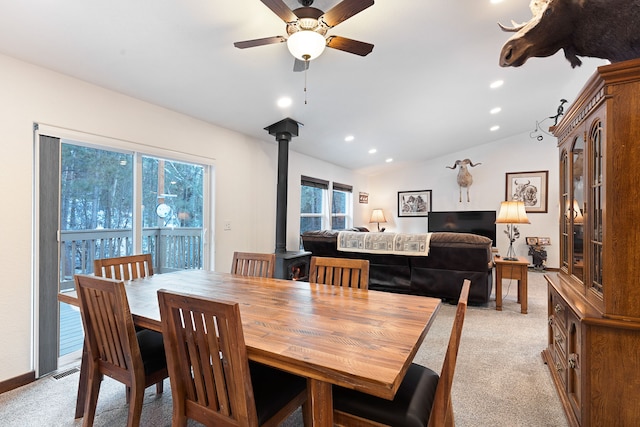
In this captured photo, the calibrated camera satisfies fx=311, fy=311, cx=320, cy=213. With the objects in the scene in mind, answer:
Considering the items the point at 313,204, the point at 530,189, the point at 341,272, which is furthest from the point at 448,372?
the point at 530,189

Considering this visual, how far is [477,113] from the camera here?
5.10 m

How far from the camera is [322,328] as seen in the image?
1.34 m

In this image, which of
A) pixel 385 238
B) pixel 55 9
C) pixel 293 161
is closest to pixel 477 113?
pixel 385 238

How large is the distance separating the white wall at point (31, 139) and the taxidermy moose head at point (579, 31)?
304 cm

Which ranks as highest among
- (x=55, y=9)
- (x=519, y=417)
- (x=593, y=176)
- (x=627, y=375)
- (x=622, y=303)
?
(x=55, y=9)

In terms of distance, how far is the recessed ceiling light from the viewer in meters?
3.55

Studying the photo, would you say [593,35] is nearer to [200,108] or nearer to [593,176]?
[593,176]

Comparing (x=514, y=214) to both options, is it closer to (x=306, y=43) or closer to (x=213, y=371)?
(x=306, y=43)

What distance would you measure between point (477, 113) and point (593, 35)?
379cm

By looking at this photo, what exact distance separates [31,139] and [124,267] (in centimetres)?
114

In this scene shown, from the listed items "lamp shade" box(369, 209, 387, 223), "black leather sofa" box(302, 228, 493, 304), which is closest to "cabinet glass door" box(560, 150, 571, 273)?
"black leather sofa" box(302, 228, 493, 304)

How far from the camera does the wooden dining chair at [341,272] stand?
7.03 ft

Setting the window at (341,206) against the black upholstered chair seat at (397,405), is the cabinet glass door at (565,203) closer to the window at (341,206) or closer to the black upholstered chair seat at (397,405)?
the black upholstered chair seat at (397,405)

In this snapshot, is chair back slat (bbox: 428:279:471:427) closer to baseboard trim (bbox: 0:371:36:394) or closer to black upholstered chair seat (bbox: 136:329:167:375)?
black upholstered chair seat (bbox: 136:329:167:375)
